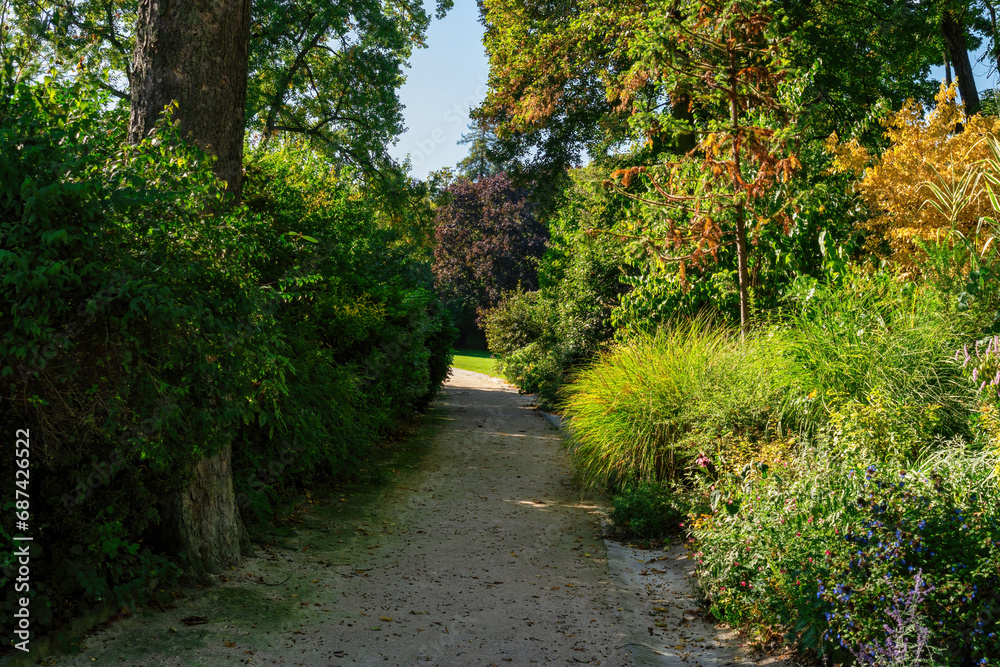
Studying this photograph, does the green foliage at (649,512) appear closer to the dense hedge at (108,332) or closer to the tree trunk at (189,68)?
the dense hedge at (108,332)

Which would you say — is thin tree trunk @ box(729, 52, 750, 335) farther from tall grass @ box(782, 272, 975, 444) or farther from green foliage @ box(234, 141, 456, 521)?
green foliage @ box(234, 141, 456, 521)

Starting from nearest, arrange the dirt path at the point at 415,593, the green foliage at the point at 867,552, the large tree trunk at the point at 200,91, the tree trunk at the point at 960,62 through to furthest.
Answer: the green foliage at the point at 867,552
the dirt path at the point at 415,593
the large tree trunk at the point at 200,91
the tree trunk at the point at 960,62

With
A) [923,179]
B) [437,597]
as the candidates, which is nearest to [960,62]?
[923,179]

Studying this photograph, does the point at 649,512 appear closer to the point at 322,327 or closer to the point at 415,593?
the point at 415,593

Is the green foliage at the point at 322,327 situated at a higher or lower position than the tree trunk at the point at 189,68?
lower

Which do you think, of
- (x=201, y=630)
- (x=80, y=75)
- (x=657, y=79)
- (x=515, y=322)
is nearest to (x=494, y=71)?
(x=515, y=322)

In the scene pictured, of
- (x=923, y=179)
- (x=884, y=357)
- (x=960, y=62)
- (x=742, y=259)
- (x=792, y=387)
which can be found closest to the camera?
(x=884, y=357)

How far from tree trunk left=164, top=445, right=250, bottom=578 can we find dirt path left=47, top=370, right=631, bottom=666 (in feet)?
0.65

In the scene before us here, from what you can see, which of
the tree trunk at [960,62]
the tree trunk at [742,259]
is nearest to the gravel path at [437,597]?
the tree trunk at [742,259]

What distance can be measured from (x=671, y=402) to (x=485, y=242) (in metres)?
32.4

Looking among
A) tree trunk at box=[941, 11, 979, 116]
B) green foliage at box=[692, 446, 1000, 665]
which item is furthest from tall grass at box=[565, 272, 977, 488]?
tree trunk at box=[941, 11, 979, 116]

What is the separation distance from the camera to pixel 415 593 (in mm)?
5262

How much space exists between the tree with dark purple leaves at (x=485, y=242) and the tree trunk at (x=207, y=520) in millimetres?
31826

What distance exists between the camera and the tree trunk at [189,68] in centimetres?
517
